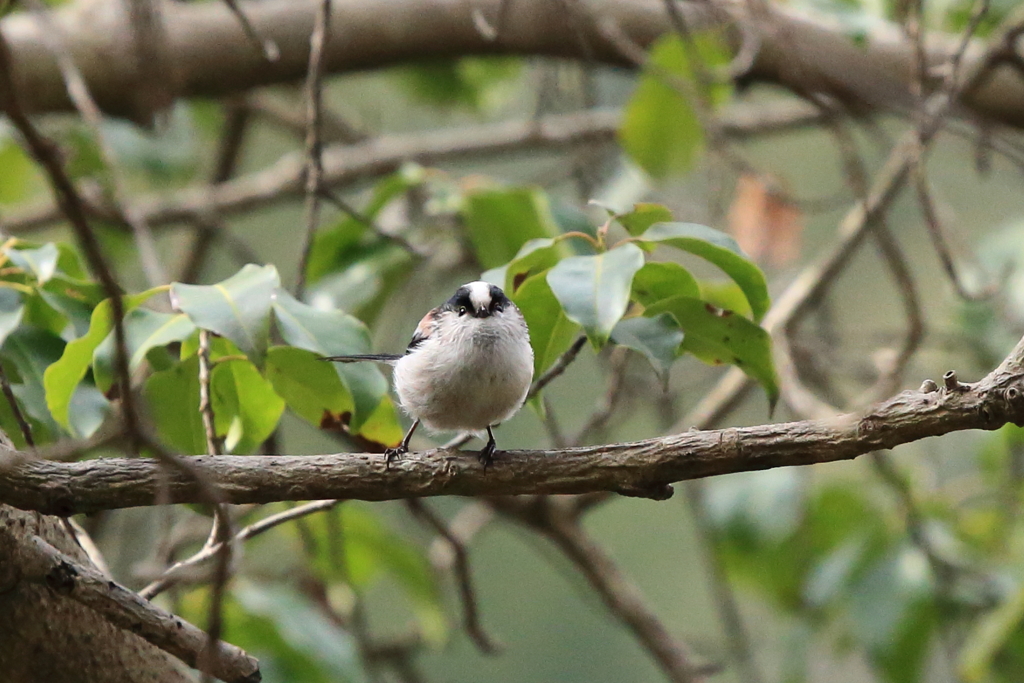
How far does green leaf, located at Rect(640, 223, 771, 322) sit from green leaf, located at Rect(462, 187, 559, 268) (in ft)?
2.62

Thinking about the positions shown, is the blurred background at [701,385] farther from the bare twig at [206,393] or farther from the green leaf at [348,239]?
the bare twig at [206,393]

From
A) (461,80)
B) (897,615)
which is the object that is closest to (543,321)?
(897,615)

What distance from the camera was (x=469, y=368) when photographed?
1.86 meters

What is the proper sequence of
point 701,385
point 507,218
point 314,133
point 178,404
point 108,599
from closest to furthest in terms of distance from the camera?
1. point 108,599
2. point 178,404
3. point 314,133
4. point 507,218
5. point 701,385

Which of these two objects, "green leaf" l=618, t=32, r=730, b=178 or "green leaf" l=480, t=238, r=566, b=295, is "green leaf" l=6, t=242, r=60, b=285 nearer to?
"green leaf" l=480, t=238, r=566, b=295

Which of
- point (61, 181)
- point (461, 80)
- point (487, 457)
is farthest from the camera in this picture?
point (461, 80)

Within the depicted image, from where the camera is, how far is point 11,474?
4.31 ft

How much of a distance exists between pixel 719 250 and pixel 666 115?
6.31ft

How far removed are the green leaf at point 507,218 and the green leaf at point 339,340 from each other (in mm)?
795

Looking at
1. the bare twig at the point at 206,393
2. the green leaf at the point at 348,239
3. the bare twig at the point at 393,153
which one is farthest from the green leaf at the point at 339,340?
the bare twig at the point at 393,153

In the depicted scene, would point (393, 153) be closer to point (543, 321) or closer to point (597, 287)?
point (543, 321)

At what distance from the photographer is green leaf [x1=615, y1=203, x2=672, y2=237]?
1709 millimetres

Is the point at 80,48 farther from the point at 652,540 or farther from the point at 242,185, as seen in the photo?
the point at 652,540

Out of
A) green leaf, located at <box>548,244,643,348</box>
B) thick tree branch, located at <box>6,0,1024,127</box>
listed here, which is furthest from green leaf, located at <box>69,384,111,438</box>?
thick tree branch, located at <box>6,0,1024,127</box>
